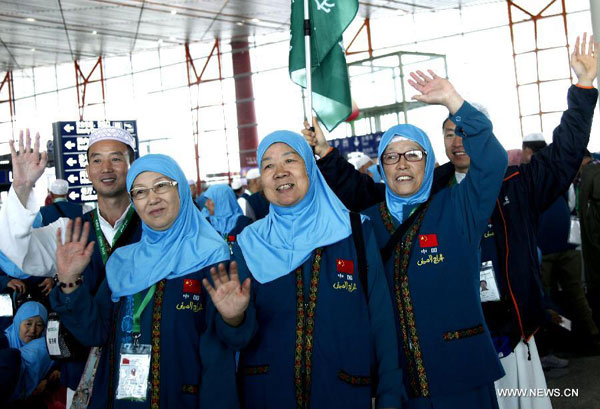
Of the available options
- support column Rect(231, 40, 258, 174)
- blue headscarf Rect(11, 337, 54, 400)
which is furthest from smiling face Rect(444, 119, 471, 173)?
support column Rect(231, 40, 258, 174)

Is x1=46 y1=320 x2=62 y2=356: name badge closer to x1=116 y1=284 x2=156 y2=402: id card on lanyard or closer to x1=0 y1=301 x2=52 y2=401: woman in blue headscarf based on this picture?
x1=116 y1=284 x2=156 y2=402: id card on lanyard

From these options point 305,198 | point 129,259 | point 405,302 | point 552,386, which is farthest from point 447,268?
point 552,386

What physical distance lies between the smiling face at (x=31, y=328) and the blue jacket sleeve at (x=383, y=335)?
102 inches

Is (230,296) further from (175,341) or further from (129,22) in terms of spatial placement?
(129,22)

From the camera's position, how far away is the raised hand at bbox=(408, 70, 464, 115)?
2375 mm

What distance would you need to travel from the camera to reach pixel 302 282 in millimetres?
2125

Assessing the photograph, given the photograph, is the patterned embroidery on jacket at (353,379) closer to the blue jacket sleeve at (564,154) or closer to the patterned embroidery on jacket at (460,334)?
the patterned embroidery on jacket at (460,334)

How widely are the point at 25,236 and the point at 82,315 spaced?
621mm

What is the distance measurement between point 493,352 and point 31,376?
271 cm

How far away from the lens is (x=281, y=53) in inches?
683

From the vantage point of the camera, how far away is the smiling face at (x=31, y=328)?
12.6 feet

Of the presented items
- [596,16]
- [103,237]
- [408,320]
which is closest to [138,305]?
[103,237]

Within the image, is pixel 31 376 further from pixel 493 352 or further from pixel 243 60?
pixel 243 60

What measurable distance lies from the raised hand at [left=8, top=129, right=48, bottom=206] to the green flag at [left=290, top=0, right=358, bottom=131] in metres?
1.47
